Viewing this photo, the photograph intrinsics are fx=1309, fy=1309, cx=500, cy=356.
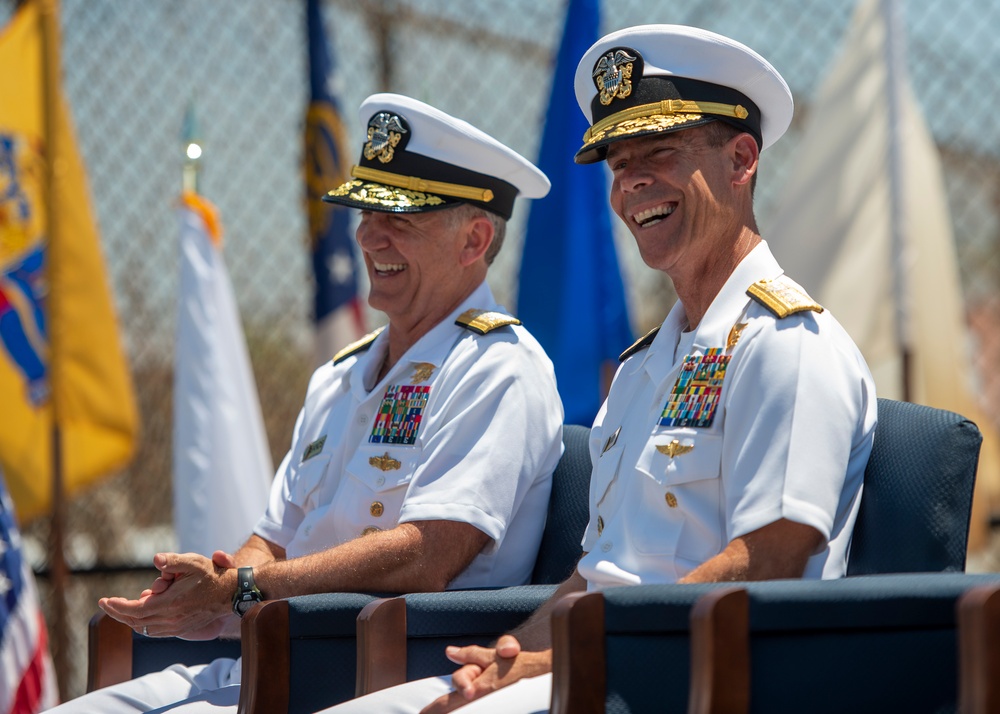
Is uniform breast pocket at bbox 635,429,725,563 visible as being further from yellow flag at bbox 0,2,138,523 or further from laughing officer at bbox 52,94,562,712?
yellow flag at bbox 0,2,138,523

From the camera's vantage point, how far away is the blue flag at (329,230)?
207 inches

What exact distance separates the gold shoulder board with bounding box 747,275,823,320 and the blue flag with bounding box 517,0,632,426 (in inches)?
95.6

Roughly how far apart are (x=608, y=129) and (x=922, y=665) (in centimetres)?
110

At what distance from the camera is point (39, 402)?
5.37m

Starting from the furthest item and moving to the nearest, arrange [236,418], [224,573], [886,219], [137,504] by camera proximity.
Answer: [137,504]
[236,418]
[886,219]
[224,573]

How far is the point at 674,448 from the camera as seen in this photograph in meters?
2.16

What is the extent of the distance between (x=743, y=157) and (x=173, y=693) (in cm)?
163

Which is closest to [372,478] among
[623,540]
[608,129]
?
[623,540]

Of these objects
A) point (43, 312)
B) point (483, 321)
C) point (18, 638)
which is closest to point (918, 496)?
point (483, 321)

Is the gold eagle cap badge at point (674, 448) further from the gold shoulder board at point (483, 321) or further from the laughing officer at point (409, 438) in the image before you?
the gold shoulder board at point (483, 321)

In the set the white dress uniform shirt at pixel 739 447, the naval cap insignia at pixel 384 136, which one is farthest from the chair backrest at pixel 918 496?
the naval cap insignia at pixel 384 136

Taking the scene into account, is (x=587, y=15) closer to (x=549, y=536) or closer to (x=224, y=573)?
(x=549, y=536)

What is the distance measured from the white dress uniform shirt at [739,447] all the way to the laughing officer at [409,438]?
1.20 ft

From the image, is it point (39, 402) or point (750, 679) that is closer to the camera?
point (750, 679)
